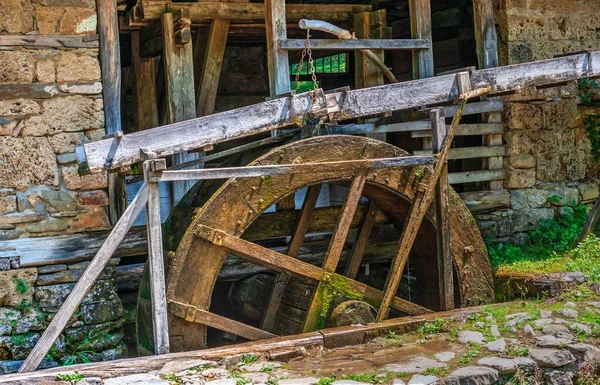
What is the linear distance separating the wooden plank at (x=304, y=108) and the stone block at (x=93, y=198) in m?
1.01

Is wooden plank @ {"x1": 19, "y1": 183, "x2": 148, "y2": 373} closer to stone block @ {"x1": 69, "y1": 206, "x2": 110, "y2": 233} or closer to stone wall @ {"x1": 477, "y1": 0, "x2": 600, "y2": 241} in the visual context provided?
stone block @ {"x1": 69, "y1": 206, "x2": 110, "y2": 233}

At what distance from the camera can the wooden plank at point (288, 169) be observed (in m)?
4.67

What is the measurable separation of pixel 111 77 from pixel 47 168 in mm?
762

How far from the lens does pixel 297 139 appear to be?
576 cm

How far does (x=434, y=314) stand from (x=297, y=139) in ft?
5.08

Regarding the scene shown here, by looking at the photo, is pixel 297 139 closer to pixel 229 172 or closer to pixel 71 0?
pixel 229 172

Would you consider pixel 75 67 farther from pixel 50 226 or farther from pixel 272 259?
pixel 272 259

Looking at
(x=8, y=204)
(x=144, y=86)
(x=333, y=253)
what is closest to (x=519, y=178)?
(x=333, y=253)

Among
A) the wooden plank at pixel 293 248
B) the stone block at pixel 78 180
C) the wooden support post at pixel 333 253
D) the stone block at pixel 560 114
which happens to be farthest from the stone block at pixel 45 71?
the stone block at pixel 560 114

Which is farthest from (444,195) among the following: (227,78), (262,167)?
(227,78)

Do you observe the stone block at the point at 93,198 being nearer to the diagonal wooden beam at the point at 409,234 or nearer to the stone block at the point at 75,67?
the stone block at the point at 75,67

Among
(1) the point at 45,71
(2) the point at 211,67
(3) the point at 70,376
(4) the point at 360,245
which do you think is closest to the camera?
(3) the point at 70,376

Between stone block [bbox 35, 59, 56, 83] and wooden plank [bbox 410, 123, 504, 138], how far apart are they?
3135 millimetres

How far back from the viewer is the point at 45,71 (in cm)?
539
